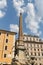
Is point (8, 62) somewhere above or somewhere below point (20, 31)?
below

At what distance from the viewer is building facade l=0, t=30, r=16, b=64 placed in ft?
187

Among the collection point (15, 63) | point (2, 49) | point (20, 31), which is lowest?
point (15, 63)

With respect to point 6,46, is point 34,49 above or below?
above

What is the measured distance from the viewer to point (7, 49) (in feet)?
194

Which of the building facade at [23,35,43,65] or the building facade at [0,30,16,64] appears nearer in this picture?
the building facade at [0,30,16,64]

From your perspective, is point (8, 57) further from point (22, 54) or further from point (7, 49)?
point (22, 54)

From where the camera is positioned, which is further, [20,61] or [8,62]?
[8,62]

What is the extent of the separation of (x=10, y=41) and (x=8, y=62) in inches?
314

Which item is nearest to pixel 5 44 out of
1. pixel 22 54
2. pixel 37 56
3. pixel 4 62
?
pixel 4 62

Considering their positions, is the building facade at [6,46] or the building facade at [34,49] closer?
the building facade at [6,46]

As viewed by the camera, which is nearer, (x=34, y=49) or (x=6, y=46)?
(x=6, y=46)

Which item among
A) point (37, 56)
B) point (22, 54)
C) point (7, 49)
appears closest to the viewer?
point (22, 54)

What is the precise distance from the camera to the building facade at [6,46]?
57062 mm

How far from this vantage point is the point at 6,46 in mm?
59344
